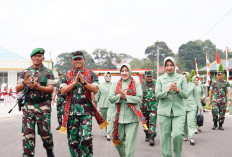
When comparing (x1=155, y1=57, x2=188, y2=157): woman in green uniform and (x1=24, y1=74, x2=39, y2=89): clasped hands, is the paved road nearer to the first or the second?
(x1=155, y1=57, x2=188, y2=157): woman in green uniform

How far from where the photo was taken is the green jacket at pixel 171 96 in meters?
5.17

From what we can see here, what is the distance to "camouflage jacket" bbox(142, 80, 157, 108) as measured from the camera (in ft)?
25.2

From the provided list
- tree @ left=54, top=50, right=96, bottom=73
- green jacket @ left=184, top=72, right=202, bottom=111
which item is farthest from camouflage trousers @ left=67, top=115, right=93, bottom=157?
tree @ left=54, top=50, right=96, bottom=73

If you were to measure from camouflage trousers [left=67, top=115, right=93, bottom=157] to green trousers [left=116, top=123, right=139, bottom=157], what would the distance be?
76 cm

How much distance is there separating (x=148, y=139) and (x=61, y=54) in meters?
76.7

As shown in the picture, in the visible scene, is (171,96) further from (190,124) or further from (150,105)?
(190,124)

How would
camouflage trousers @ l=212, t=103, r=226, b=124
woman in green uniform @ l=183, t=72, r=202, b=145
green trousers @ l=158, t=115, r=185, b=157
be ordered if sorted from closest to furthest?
1. green trousers @ l=158, t=115, r=185, b=157
2. woman in green uniform @ l=183, t=72, r=202, b=145
3. camouflage trousers @ l=212, t=103, r=226, b=124

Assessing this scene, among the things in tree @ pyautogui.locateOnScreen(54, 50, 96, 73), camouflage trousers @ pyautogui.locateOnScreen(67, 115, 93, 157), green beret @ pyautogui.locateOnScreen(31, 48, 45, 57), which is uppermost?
tree @ pyautogui.locateOnScreen(54, 50, 96, 73)

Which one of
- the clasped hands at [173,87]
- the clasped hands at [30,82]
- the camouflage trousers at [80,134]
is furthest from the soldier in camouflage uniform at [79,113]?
the clasped hands at [173,87]

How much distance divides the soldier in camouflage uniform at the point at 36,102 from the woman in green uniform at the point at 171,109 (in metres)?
2.01

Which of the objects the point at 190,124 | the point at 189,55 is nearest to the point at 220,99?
the point at 190,124

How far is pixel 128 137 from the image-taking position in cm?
509

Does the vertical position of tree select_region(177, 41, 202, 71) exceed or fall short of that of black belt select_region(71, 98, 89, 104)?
it exceeds it

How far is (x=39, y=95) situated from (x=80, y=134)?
1.11 m
